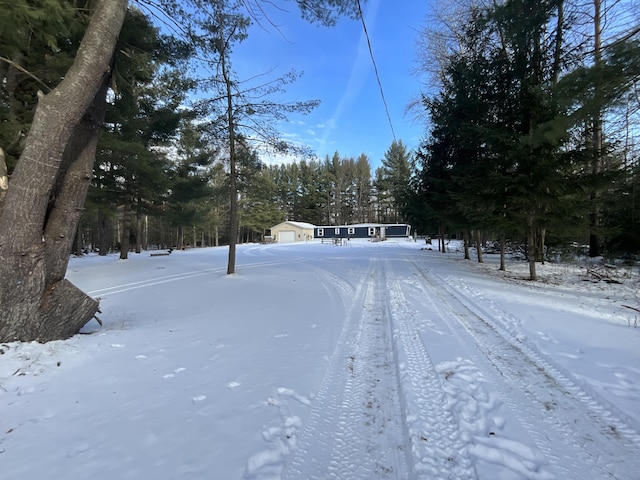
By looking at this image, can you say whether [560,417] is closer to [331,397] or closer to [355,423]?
[355,423]

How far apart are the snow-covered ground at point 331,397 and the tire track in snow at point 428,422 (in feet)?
0.04

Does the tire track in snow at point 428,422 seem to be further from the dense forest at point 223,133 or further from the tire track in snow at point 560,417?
the dense forest at point 223,133

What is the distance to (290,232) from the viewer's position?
45969 millimetres

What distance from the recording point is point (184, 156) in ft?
76.3

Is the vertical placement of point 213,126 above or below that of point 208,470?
above

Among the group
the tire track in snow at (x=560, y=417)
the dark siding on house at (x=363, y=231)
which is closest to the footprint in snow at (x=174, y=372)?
the tire track in snow at (x=560, y=417)

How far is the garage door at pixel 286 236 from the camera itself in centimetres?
4572

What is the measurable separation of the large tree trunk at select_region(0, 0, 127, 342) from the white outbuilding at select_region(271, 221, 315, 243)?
41.3 metres

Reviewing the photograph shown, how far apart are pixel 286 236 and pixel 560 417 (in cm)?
4400

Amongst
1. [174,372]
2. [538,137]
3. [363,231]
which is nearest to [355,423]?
[174,372]

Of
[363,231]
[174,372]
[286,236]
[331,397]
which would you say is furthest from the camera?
[363,231]

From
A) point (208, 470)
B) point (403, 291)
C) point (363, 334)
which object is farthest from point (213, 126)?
point (208, 470)

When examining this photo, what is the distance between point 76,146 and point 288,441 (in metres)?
4.46

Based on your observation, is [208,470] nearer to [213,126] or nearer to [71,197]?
[71,197]
